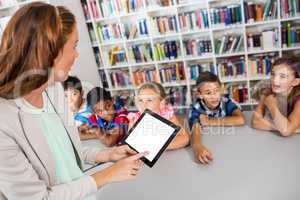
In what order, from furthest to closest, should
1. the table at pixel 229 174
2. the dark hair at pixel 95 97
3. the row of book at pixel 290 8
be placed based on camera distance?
the row of book at pixel 290 8
the dark hair at pixel 95 97
the table at pixel 229 174

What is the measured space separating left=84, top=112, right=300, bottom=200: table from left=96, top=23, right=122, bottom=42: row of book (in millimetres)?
2412

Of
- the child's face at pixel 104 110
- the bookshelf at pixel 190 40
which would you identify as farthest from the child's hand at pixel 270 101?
the bookshelf at pixel 190 40

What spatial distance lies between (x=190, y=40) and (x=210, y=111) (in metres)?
1.74

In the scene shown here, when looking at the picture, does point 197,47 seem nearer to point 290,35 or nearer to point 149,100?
point 290,35

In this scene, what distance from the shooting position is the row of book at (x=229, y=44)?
3.04 m

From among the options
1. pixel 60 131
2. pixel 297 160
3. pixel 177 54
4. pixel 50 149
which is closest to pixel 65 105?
pixel 60 131

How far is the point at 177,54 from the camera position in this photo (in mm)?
3287

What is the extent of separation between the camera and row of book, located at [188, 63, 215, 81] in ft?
10.6

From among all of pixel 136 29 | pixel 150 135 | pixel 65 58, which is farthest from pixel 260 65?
pixel 65 58

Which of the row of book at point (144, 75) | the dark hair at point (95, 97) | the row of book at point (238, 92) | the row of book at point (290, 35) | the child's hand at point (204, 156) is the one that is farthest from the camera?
the row of book at point (144, 75)

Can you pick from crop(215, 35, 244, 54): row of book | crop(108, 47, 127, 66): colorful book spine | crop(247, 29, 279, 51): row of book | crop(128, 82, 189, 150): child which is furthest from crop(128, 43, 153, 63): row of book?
crop(128, 82, 189, 150): child

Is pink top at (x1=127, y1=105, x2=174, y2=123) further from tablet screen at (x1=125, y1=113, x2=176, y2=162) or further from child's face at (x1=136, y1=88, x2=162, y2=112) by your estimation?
tablet screen at (x1=125, y1=113, x2=176, y2=162)

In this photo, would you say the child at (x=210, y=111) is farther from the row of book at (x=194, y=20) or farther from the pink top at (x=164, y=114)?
the row of book at (x=194, y=20)

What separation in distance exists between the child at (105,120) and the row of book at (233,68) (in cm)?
169
